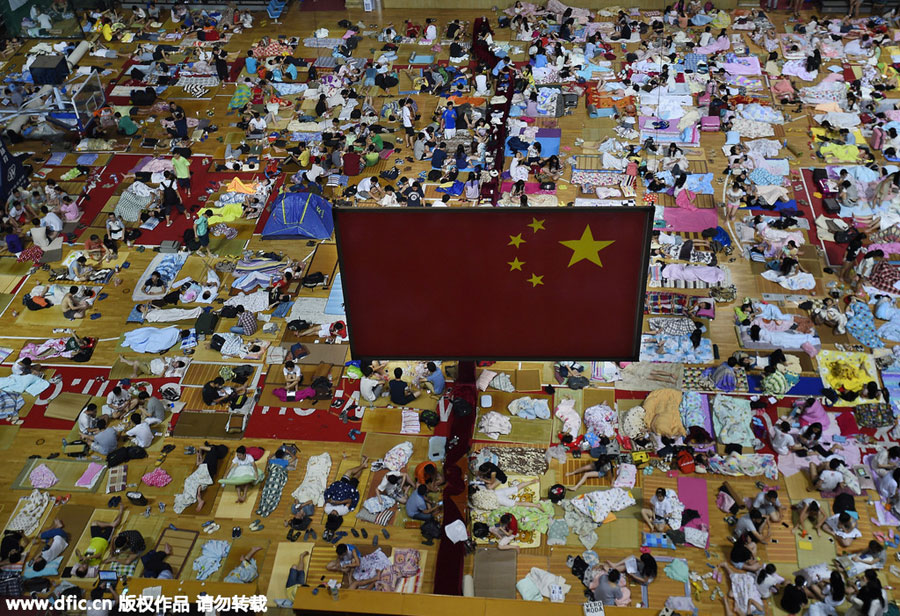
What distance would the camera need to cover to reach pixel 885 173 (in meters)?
24.8

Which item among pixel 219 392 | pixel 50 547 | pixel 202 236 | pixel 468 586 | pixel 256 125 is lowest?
pixel 468 586

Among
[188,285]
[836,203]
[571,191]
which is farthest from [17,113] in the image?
[836,203]

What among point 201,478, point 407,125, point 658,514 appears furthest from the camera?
point 407,125

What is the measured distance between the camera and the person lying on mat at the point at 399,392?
19.4 m

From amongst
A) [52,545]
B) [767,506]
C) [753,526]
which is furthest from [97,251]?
[767,506]

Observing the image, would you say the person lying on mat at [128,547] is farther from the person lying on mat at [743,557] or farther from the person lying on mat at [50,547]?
the person lying on mat at [743,557]

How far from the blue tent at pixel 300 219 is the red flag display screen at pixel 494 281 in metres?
9.78

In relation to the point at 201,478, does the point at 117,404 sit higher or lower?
higher

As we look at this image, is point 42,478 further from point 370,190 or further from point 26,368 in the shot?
point 370,190

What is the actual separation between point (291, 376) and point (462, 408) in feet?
14.0

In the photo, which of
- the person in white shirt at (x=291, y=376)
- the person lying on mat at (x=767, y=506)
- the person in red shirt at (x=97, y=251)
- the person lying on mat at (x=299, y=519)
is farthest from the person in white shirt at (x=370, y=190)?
the person lying on mat at (x=767, y=506)

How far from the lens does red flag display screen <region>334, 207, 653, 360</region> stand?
13500 millimetres

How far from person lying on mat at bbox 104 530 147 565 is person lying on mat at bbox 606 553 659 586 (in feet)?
30.7

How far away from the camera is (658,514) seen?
16.9 meters
